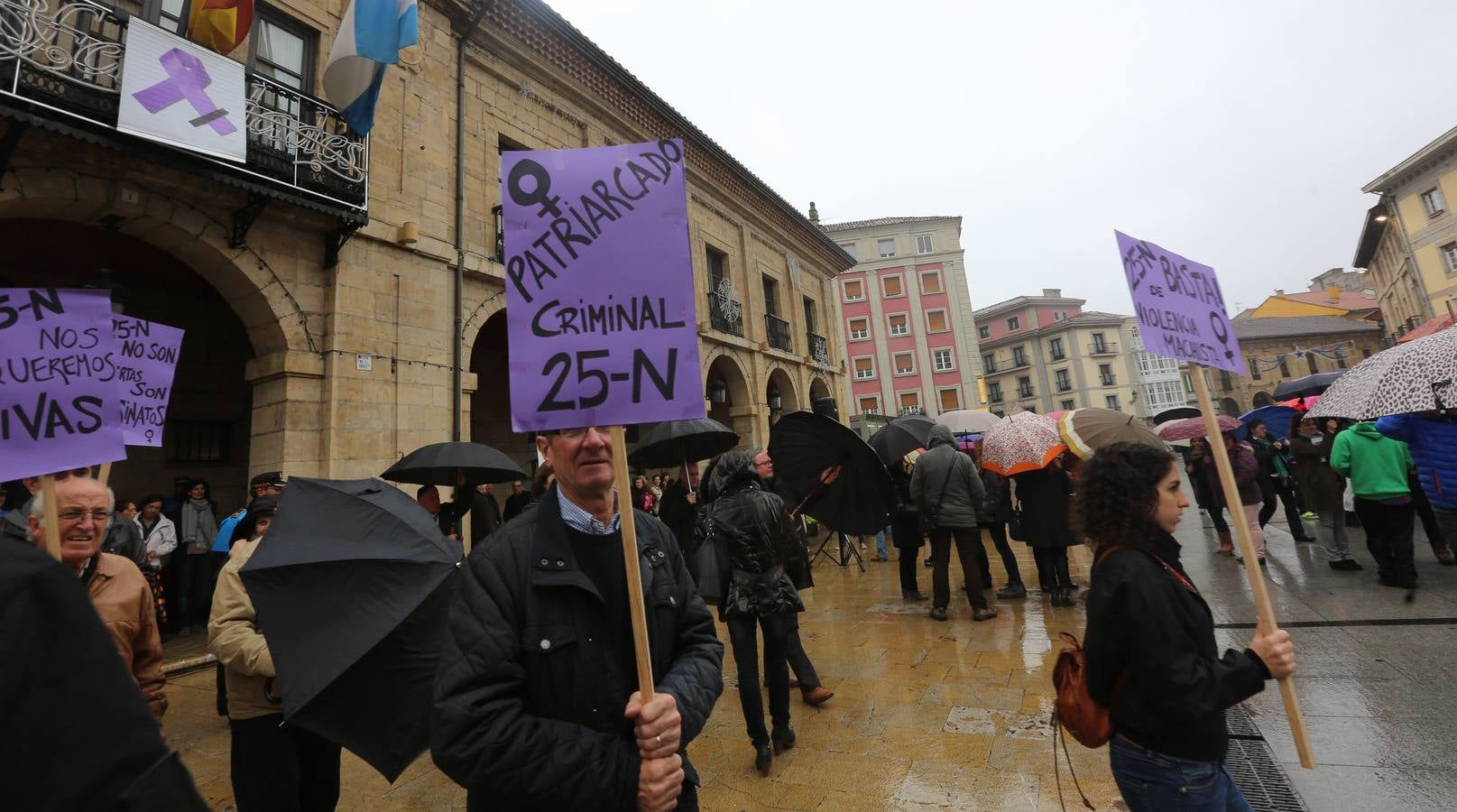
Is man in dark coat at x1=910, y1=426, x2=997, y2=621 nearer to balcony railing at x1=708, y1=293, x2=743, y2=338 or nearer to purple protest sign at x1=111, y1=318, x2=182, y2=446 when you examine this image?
purple protest sign at x1=111, y1=318, x2=182, y2=446

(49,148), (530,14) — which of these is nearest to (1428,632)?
(49,148)

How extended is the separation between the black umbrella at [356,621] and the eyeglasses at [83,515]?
71cm

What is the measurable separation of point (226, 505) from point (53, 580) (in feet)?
35.6

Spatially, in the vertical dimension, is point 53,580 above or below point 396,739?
above

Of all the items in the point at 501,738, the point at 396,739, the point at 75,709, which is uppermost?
the point at 75,709

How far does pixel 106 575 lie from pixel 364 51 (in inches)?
268

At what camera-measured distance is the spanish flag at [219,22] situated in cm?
644

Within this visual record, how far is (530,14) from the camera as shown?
34.3 feet

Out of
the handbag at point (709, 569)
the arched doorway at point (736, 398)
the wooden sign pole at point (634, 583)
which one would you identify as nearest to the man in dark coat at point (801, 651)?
the handbag at point (709, 569)

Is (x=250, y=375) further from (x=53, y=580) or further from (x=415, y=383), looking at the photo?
(x=53, y=580)

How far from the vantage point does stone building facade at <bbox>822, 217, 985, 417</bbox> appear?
41.7 metres

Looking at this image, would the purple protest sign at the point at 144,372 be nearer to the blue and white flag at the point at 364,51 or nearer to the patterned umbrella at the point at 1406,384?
the blue and white flag at the point at 364,51

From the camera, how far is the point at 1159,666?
68.3 inches

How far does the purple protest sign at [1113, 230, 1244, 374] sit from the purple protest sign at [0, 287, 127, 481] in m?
4.45
